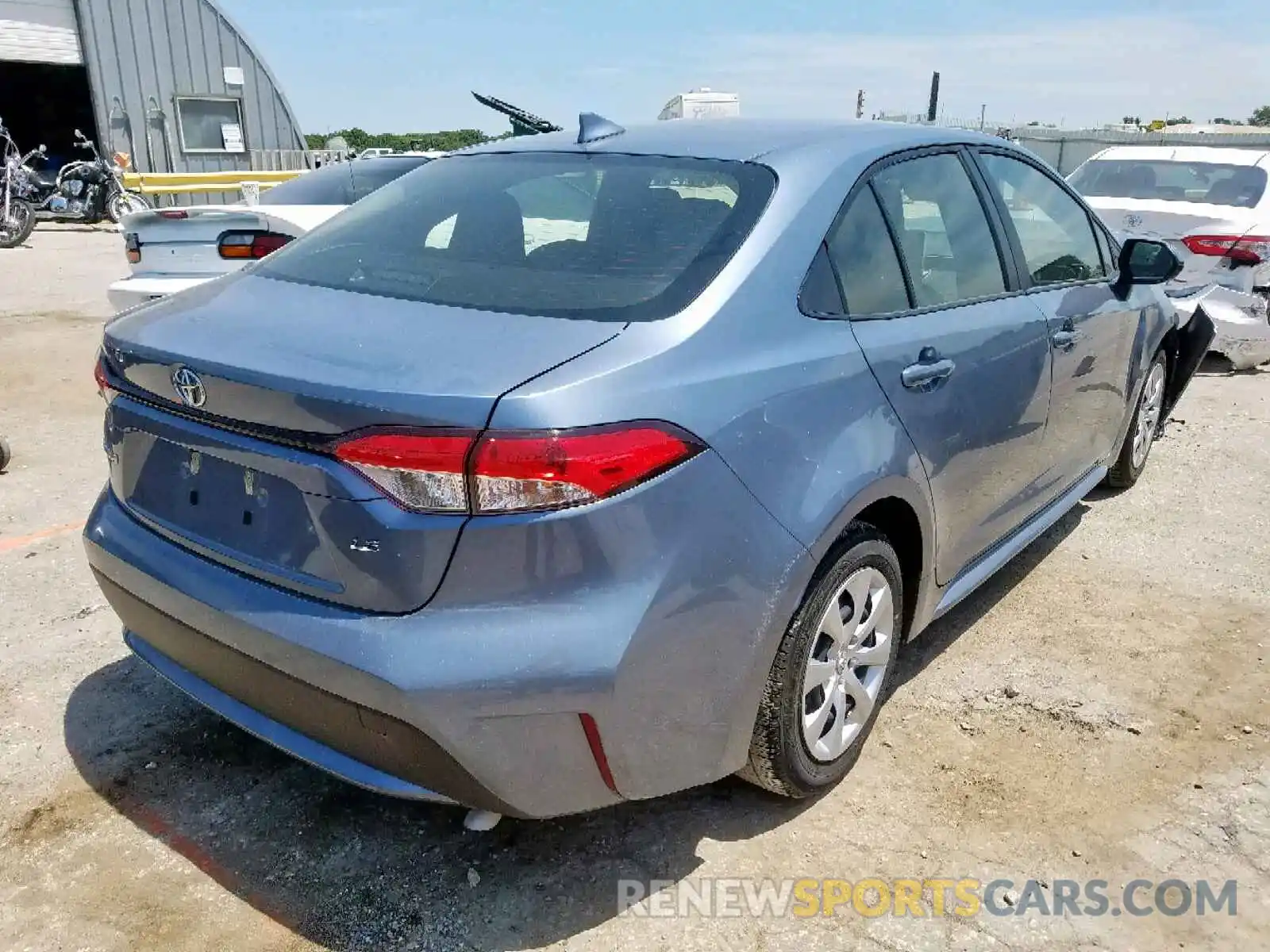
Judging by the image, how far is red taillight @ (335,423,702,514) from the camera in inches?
70.2

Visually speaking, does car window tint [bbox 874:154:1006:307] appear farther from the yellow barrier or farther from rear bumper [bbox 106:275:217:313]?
the yellow barrier

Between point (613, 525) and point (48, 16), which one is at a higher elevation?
point (48, 16)

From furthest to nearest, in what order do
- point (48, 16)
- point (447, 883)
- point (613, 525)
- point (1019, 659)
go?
point (48, 16) → point (1019, 659) → point (447, 883) → point (613, 525)

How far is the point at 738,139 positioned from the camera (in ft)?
9.02

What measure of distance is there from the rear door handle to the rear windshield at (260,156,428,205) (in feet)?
17.4

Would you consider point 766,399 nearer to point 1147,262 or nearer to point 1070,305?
point 1070,305

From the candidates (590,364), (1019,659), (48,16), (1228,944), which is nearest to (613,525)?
(590,364)

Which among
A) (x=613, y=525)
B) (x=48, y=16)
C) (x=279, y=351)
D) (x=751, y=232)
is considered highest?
(x=48, y=16)

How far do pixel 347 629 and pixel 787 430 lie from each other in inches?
39.0

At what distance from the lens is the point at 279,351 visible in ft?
6.62

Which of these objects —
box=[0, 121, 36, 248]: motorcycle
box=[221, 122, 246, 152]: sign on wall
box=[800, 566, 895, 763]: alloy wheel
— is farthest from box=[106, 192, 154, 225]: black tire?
box=[800, 566, 895, 763]: alloy wheel

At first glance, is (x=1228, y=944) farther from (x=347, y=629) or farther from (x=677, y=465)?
(x=347, y=629)

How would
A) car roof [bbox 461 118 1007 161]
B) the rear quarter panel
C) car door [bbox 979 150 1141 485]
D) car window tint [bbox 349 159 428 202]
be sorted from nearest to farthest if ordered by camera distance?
1. the rear quarter panel
2. car roof [bbox 461 118 1007 161]
3. car door [bbox 979 150 1141 485]
4. car window tint [bbox 349 159 428 202]

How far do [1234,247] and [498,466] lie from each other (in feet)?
22.3
